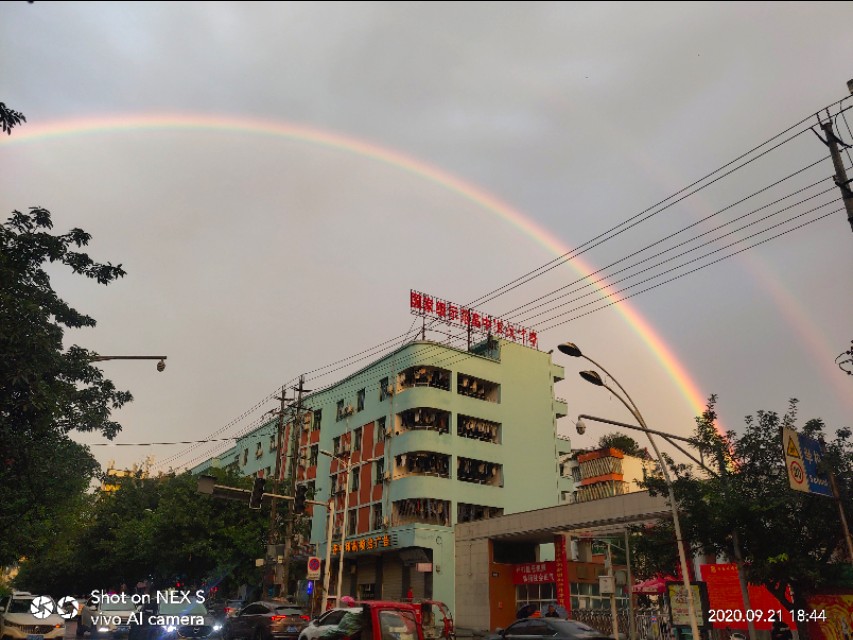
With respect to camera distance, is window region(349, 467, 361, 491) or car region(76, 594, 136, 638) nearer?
car region(76, 594, 136, 638)

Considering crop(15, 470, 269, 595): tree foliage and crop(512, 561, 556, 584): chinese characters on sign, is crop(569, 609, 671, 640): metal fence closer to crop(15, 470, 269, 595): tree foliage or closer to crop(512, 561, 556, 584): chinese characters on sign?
crop(512, 561, 556, 584): chinese characters on sign

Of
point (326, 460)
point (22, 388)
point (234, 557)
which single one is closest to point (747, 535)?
point (22, 388)

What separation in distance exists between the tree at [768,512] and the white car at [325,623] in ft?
34.7

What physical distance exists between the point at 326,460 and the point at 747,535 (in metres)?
40.6

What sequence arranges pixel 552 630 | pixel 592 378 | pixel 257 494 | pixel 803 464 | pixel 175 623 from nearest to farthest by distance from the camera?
1. pixel 552 630
2. pixel 803 464
3. pixel 592 378
4. pixel 175 623
5. pixel 257 494

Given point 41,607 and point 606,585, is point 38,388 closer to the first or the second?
point 41,607

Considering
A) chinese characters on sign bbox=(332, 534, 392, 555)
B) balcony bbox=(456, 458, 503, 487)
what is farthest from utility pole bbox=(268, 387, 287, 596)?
balcony bbox=(456, 458, 503, 487)

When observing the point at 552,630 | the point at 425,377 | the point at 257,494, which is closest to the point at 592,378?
the point at 552,630

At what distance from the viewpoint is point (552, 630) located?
621 inches

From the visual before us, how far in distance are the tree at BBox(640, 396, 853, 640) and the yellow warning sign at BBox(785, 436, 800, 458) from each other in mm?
918

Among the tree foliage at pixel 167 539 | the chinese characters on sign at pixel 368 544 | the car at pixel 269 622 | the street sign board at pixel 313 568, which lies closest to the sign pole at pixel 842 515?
the car at pixel 269 622

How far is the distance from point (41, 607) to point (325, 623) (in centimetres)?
1228

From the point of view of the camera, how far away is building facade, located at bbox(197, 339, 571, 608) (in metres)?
43.2

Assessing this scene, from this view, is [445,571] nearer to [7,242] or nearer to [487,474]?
[487,474]
